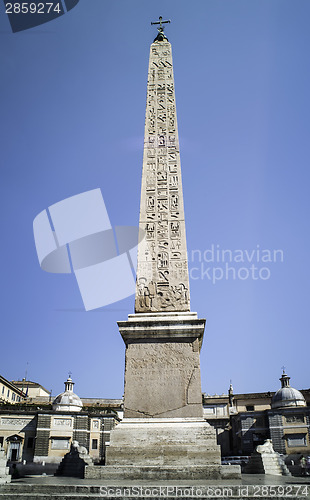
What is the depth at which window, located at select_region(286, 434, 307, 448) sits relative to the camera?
3245 cm

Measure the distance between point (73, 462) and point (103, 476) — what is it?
7199mm

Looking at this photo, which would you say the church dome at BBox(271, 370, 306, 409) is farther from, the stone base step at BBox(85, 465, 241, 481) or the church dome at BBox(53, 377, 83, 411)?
the stone base step at BBox(85, 465, 241, 481)

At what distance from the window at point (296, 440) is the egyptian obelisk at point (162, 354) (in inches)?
1235

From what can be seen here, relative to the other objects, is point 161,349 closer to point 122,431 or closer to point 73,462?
point 122,431

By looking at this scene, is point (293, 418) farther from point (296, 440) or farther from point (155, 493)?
point (155, 493)

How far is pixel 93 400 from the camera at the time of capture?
48.0 meters

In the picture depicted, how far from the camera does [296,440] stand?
32.7m

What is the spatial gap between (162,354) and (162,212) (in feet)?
9.40

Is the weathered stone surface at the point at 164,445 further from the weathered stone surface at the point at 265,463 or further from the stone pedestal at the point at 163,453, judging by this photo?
the weathered stone surface at the point at 265,463

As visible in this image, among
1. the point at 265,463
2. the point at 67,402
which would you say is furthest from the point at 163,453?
the point at 67,402

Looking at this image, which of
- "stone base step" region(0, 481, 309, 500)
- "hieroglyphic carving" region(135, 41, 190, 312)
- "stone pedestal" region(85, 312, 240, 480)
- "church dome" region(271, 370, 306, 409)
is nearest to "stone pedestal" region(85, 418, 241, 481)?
"stone pedestal" region(85, 312, 240, 480)

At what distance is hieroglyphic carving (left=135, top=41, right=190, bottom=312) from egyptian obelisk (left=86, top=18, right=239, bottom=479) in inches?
→ 0.7

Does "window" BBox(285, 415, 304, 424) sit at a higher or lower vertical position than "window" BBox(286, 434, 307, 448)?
higher

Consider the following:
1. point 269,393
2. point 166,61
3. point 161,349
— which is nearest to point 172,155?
point 166,61
